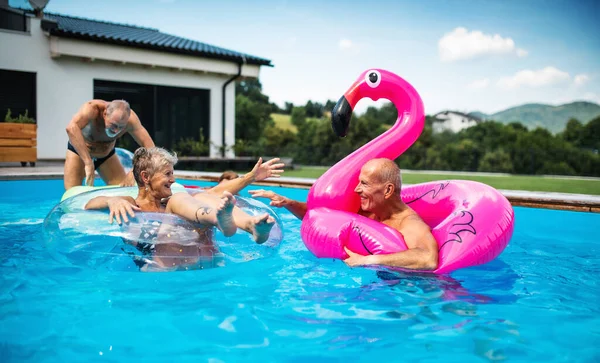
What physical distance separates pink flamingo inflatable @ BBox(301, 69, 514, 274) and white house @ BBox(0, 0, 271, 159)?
11.6 meters

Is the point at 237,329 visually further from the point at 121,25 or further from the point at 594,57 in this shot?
the point at 594,57

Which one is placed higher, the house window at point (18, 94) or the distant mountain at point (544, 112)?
the distant mountain at point (544, 112)

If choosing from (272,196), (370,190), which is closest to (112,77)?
(272,196)

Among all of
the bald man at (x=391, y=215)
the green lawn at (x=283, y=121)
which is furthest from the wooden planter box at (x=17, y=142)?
the green lawn at (x=283, y=121)

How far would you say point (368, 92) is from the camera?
3.97 meters

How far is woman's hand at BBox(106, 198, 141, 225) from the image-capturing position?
126 inches

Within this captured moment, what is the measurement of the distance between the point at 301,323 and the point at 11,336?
1320 mm

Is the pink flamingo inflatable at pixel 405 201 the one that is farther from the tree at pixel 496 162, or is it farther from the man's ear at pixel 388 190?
the tree at pixel 496 162

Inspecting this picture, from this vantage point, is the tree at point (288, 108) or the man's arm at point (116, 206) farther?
the tree at point (288, 108)

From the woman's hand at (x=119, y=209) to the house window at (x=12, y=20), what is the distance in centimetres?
1212

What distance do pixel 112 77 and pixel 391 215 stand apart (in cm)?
1258

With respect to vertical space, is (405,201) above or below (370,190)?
below

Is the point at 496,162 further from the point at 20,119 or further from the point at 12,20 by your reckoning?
the point at 12,20

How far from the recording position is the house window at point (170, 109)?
52.7ft
